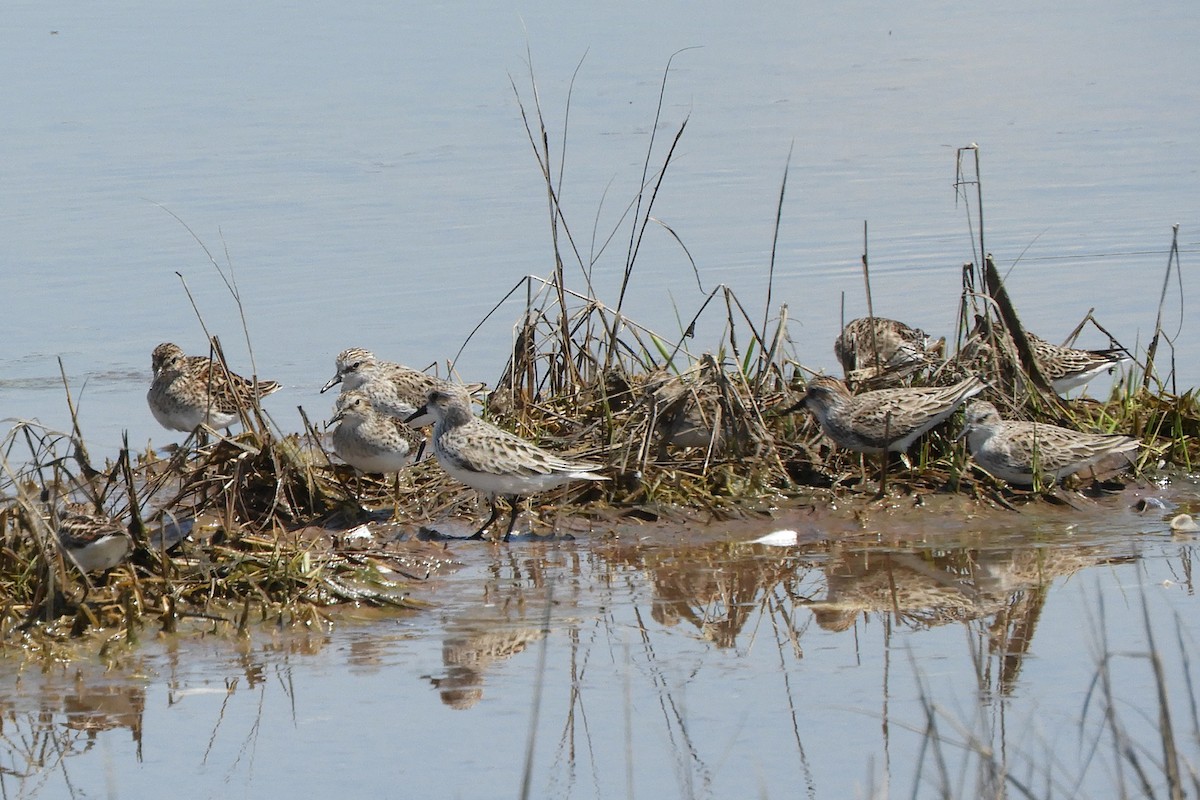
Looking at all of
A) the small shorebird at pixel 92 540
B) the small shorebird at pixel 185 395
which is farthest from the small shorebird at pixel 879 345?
the small shorebird at pixel 92 540

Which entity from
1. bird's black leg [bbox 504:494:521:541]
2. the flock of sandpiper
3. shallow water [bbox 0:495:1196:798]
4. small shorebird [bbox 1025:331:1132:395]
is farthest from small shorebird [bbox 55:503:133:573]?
small shorebird [bbox 1025:331:1132:395]

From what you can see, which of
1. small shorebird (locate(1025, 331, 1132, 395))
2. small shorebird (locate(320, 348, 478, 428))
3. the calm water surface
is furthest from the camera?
small shorebird (locate(320, 348, 478, 428))

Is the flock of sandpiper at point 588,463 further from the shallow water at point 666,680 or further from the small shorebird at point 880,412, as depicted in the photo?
the shallow water at point 666,680

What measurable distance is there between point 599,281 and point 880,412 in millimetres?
Answer: 5503

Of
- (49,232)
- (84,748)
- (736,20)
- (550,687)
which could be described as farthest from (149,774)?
(736,20)

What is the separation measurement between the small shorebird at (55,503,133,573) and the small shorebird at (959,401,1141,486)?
444 centimetres

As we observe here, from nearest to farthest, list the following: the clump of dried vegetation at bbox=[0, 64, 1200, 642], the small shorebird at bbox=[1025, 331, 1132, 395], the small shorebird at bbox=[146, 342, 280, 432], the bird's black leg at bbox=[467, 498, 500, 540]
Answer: the clump of dried vegetation at bbox=[0, 64, 1200, 642]
the bird's black leg at bbox=[467, 498, 500, 540]
the small shorebird at bbox=[1025, 331, 1132, 395]
the small shorebird at bbox=[146, 342, 280, 432]

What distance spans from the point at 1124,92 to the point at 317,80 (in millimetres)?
10108

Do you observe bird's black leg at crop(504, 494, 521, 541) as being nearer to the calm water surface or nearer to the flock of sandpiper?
the flock of sandpiper

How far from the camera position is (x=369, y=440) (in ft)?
31.2

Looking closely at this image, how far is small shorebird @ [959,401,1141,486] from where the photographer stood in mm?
9484

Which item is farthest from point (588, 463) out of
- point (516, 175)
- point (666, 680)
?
point (516, 175)

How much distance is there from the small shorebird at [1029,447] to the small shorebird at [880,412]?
0.56 feet

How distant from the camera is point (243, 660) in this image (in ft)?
24.4
